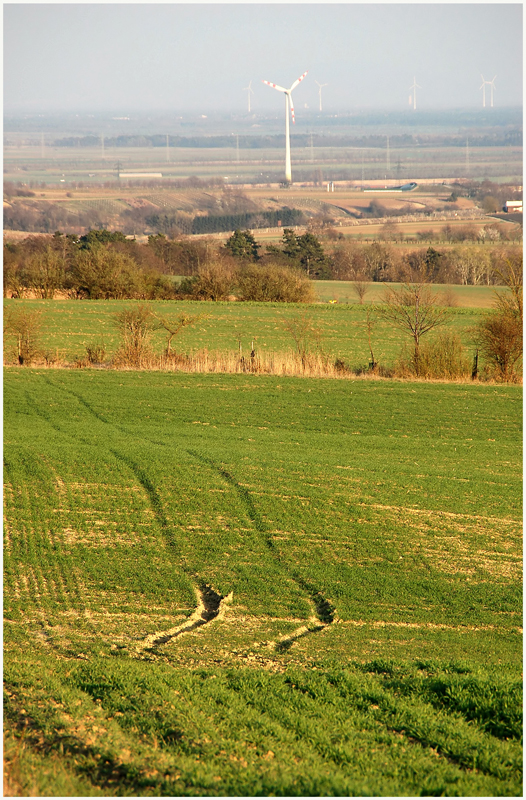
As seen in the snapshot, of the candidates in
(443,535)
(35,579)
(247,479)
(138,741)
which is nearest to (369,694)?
(138,741)

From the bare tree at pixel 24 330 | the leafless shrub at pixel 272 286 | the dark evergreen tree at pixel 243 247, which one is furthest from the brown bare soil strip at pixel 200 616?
the dark evergreen tree at pixel 243 247

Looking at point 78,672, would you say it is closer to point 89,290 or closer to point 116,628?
point 116,628

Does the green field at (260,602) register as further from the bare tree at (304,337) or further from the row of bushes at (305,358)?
the bare tree at (304,337)

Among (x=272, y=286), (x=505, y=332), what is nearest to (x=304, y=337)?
(x=505, y=332)

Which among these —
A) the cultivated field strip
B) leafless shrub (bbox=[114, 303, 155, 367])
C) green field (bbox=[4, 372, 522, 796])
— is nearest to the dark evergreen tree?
leafless shrub (bbox=[114, 303, 155, 367])

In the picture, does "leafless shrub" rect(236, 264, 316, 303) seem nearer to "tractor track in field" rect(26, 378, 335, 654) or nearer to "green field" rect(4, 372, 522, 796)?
"green field" rect(4, 372, 522, 796)
